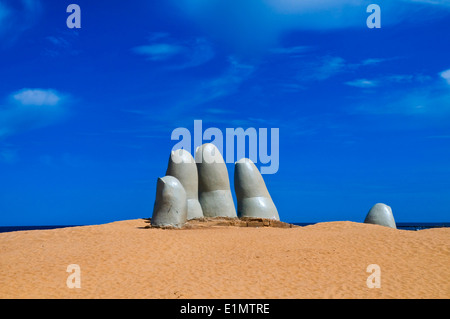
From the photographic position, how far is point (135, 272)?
1052 cm

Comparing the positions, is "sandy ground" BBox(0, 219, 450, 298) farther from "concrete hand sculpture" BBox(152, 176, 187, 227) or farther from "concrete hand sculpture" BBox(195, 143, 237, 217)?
"concrete hand sculpture" BBox(195, 143, 237, 217)

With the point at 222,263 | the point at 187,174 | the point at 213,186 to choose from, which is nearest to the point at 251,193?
the point at 213,186

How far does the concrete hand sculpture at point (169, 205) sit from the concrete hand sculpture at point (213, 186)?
3.55 metres

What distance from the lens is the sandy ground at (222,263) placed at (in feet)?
30.3

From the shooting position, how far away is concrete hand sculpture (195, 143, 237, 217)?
63.7 feet

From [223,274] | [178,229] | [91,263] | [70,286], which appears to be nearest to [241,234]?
[178,229]

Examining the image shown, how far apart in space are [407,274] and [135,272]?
6.46m

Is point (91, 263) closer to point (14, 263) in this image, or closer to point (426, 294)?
point (14, 263)

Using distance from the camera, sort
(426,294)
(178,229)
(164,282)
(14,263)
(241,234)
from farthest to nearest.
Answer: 1. (178,229)
2. (241,234)
3. (14,263)
4. (164,282)
5. (426,294)

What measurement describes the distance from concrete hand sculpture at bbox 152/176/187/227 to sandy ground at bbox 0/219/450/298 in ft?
3.43

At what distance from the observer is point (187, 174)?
62.1ft
